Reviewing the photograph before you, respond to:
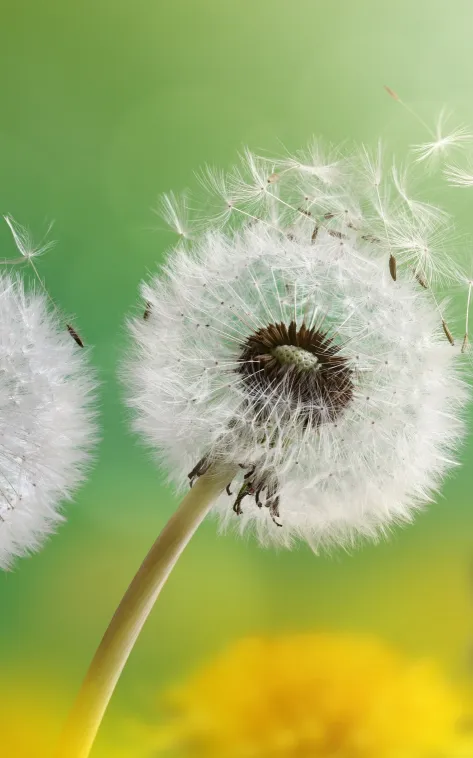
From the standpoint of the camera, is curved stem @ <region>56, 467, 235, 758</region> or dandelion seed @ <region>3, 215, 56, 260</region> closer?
curved stem @ <region>56, 467, 235, 758</region>

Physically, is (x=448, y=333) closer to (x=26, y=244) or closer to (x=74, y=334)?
(x=74, y=334)

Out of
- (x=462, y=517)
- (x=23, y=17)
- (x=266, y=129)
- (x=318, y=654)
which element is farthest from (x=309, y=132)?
(x=318, y=654)

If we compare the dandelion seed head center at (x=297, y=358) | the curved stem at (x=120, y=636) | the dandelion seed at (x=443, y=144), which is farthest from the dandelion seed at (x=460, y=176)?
the curved stem at (x=120, y=636)

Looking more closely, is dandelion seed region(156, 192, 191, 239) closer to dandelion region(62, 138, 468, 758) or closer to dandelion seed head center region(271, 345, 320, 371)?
dandelion region(62, 138, 468, 758)

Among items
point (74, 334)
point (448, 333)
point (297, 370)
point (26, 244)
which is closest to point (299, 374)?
point (297, 370)

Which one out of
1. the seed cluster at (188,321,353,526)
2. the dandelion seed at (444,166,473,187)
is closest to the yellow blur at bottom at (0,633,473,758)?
the seed cluster at (188,321,353,526)
